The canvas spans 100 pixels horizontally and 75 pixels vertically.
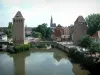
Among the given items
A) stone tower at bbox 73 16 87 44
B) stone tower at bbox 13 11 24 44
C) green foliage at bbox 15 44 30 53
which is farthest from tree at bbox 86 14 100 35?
stone tower at bbox 13 11 24 44

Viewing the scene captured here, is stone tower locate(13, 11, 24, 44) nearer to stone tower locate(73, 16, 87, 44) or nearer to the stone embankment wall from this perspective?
the stone embankment wall

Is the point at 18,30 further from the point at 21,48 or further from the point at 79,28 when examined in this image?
the point at 79,28

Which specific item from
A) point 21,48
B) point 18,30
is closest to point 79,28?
point 18,30

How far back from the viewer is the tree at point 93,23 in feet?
112

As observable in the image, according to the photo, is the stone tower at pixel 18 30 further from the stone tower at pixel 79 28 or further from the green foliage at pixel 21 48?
the stone tower at pixel 79 28

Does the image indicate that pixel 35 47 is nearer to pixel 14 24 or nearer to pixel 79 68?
pixel 14 24

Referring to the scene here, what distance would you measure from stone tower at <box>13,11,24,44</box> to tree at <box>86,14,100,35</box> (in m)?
13.1

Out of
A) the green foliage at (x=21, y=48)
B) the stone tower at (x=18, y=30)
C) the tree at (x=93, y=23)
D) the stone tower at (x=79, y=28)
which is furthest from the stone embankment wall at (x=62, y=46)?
the stone tower at (x=18, y=30)

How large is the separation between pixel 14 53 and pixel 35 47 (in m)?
8.54

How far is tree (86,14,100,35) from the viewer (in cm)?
3402

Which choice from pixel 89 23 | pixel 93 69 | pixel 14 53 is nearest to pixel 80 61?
pixel 93 69

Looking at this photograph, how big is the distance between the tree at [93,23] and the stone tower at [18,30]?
13.1 metres

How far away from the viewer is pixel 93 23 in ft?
114

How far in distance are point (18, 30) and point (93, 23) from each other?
1455 centimetres
